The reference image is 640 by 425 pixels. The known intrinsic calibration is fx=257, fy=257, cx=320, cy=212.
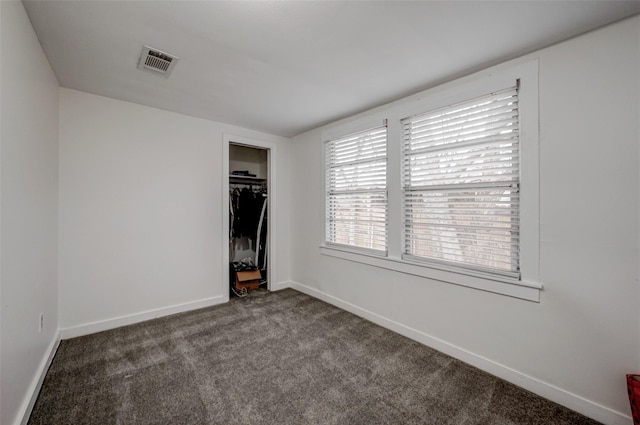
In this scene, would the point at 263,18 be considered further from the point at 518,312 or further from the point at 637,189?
the point at 518,312

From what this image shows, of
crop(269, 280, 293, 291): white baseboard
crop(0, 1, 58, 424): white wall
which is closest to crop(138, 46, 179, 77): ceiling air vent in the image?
crop(0, 1, 58, 424): white wall

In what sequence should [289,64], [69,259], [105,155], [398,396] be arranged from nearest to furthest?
[398,396], [289,64], [69,259], [105,155]

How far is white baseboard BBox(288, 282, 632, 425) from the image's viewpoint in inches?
60.4

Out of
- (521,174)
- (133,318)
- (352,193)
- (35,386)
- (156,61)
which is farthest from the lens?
(352,193)

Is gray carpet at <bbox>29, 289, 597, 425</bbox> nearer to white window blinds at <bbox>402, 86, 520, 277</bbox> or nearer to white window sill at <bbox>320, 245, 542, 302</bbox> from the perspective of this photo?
white window sill at <bbox>320, 245, 542, 302</bbox>

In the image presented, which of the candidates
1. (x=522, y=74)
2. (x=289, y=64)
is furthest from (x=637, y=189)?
(x=289, y=64)

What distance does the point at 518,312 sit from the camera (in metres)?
1.86

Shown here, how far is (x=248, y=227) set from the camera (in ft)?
13.4

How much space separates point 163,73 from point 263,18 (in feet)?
3.78

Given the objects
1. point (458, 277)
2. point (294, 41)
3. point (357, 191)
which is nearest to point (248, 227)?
point (357, 191)

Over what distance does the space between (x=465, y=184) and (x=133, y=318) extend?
11.6 feet

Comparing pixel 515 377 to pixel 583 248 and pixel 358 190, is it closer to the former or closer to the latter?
pixel 583 248

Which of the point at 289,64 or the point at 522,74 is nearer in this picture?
the point at 522,74

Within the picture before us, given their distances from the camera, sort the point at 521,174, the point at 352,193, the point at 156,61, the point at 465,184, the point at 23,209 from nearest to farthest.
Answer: the point at 23,209
the point at 521,174
the point at 156,61
the point at 465,184
the point at 352,193
